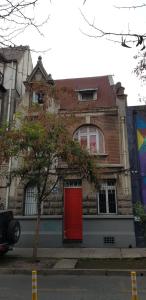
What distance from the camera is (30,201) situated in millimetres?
16062

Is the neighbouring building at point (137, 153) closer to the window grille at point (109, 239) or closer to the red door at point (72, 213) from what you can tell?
the window grille at point (109, 239)

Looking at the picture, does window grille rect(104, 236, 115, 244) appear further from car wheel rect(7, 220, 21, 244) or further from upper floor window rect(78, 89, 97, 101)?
upper floor window rect(78, 89, 97, 101)

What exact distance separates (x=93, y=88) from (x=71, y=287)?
43.5ft

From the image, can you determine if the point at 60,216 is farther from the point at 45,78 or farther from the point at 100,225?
the point at 45,78

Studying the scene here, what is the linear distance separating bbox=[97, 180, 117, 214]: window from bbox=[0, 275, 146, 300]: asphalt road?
253 inches

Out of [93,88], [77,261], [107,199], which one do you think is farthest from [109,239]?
[93,88]

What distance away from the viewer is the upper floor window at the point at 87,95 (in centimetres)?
1792

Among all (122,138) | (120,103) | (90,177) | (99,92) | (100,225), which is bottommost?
(100,225)

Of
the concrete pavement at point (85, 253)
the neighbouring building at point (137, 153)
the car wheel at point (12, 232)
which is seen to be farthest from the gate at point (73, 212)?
the car wheel at point (12, 232)

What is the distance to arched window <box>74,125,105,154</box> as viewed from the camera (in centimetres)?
1625

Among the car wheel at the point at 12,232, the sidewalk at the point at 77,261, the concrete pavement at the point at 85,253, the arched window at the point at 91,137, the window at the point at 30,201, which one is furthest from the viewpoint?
the arched window at the point at 91,137

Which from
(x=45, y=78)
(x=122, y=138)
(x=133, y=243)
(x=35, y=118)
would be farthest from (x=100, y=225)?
(x=45, y=78)

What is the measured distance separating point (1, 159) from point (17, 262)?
3.99 meters

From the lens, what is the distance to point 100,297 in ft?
21.5
